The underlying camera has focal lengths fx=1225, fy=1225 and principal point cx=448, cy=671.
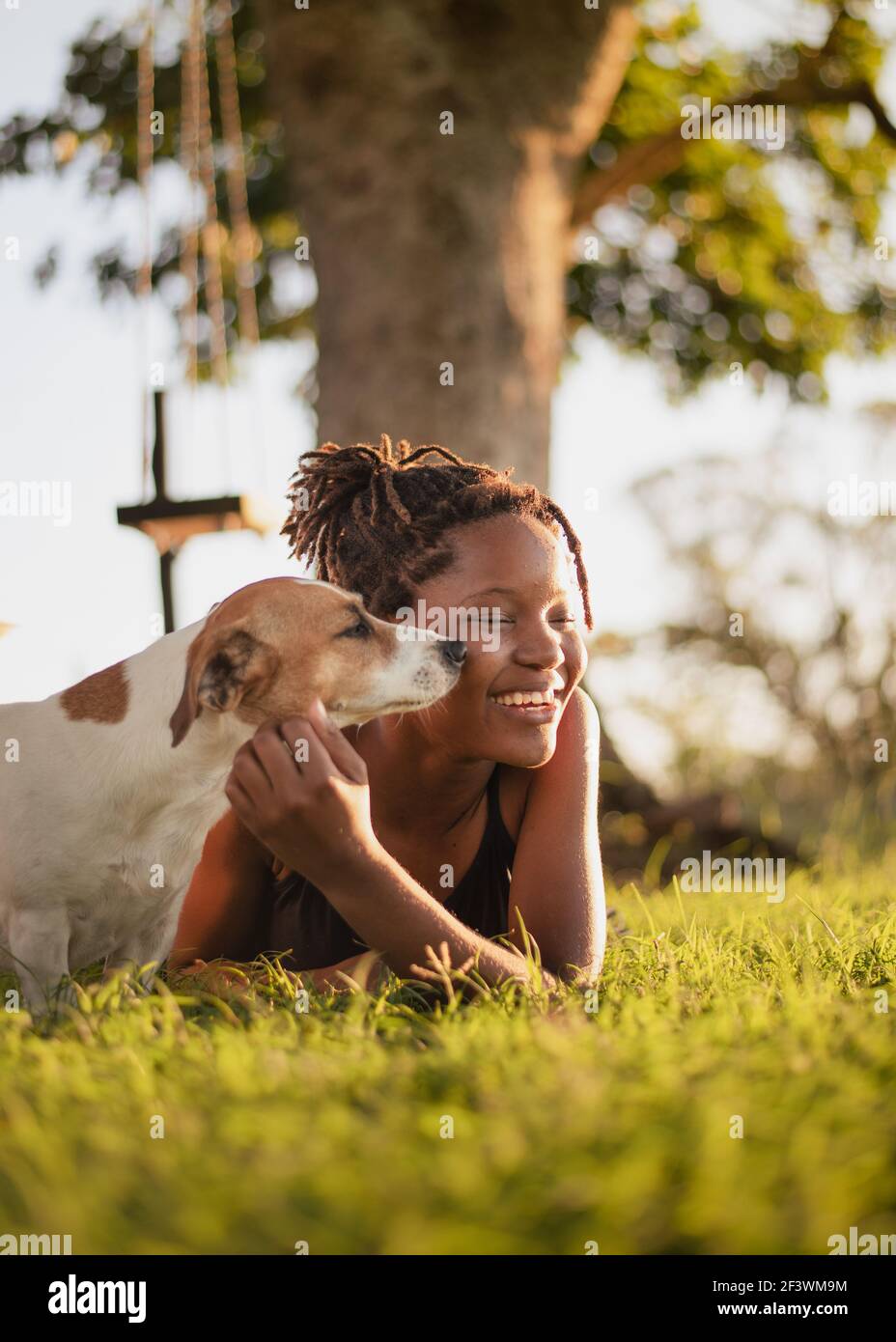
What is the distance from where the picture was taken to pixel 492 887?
322 centimetres

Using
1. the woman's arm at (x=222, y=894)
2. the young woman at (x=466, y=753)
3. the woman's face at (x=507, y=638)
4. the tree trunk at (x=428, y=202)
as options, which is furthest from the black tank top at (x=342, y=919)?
the tree trunk at (x=428, y=202)

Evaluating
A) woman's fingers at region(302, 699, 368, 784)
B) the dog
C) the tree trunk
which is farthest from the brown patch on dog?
the tree trunk

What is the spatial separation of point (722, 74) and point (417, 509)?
25.9ft

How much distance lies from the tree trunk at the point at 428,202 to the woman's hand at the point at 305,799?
170 inches

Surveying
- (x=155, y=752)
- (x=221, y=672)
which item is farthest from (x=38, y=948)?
(x=221, y=672)

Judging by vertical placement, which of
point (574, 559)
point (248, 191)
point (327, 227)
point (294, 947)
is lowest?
point (294, 947)

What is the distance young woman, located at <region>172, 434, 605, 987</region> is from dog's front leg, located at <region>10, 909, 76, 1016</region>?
471mm

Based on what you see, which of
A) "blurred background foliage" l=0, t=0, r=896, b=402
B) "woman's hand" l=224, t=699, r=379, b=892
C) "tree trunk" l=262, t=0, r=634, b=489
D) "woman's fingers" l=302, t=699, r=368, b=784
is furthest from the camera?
"blurred background foliage" l=0, t=0, r=896, b=402

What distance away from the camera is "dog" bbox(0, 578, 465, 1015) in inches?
105

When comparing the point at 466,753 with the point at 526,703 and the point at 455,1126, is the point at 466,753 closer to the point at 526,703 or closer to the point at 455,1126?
the point at 526,703

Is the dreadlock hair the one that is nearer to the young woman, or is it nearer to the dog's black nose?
the young woman

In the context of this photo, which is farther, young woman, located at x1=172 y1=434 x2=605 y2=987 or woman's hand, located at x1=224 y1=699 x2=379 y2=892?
young woman, located at x1=172 y1=434 x2=605 y2=987
